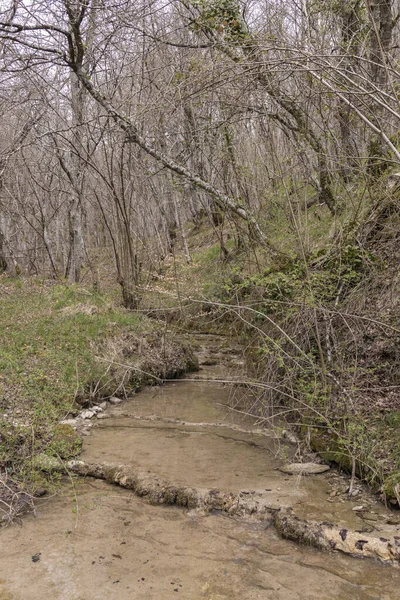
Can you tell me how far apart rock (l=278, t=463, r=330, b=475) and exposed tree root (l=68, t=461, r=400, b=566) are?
2.01 ft

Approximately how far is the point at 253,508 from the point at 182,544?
0.74m

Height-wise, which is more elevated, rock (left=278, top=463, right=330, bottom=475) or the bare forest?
the bare forest

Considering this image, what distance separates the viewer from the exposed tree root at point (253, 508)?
3562 mm

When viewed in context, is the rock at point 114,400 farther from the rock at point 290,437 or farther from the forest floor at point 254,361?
the rock at point 290,437

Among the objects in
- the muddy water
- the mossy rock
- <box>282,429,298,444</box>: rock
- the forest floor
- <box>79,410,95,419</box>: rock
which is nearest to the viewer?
the muddy water

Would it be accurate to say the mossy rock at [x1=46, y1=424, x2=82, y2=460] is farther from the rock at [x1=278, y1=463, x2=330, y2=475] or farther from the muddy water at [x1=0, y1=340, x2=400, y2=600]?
the rock at [x1=278, y1=463, x2=330, y2=475]

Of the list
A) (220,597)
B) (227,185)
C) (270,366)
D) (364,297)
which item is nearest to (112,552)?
(220,597)

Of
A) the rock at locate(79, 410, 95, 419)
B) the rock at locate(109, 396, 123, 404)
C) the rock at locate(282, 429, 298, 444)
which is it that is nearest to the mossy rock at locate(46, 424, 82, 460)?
the rock at locate(79, 410, 95, 419)

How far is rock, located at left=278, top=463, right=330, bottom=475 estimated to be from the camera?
16.0ft

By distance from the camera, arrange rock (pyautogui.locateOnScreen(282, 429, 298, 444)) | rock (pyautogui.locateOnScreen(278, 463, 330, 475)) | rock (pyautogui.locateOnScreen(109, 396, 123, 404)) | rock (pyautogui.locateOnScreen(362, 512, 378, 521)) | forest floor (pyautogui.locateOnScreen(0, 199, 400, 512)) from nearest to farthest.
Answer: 1. rock (pyautogui.locateOnScreen(362, 512, 378, 521))
2. forest floor (pyautogui.locateOnScreen(0, 199, 400, 512))
3. rock (pyautogui.locateOnScreen(278, 463, 330, 475))
4. rock (pyautogui.locateOnScreen(282, 429, 298, 444))
5. rock (pyautogui.locateOnScreen(109, 396, 123, 404))

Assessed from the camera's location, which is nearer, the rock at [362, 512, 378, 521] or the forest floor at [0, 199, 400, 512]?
the rock at [362, 512, 378, 521]

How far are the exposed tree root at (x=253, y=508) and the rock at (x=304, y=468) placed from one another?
24.1 inches

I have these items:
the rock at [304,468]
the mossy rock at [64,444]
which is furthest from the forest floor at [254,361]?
the rock at [304,468]

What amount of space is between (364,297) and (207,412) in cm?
275
